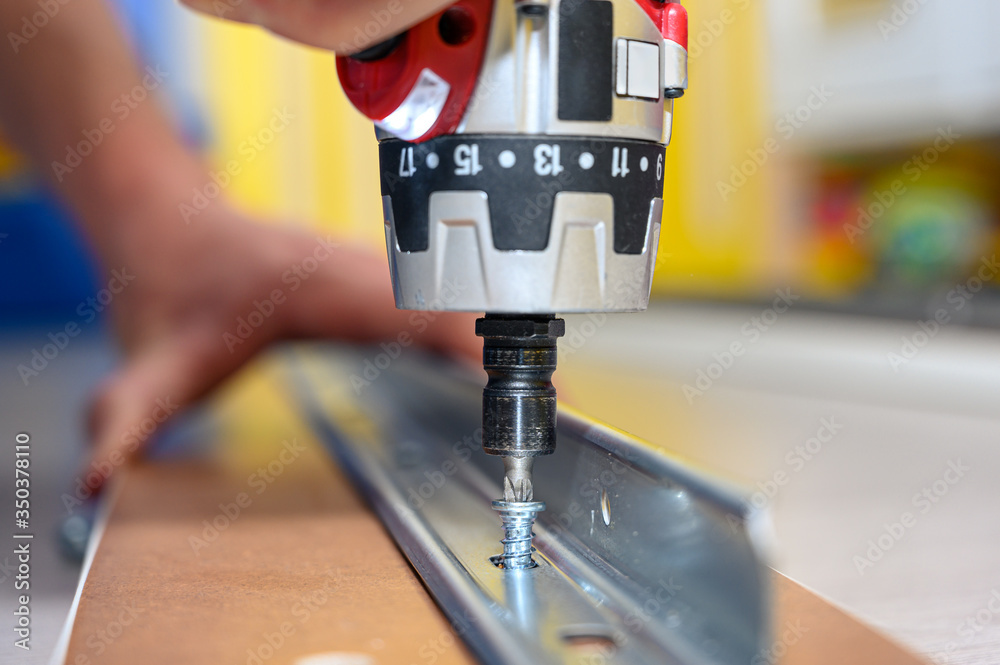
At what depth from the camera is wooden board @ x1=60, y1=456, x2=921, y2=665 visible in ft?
1.41

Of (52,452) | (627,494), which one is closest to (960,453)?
(627,494)

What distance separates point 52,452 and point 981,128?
2203 millimetres

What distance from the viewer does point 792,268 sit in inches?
120

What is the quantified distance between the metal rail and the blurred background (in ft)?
0.13

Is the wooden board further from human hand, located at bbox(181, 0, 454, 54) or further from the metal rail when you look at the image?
human hand, located at bbox(181, 0, 454, 54)

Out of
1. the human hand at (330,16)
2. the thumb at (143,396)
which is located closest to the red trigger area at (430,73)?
the human hand at (330,16)


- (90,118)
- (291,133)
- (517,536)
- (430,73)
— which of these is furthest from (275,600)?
(291,133)

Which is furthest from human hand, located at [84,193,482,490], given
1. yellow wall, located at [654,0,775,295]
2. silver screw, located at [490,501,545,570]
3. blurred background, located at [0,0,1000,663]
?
yellow wall, located at [654,0,775,295]

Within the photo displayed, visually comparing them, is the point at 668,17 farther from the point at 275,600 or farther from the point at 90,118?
the point at 90,118

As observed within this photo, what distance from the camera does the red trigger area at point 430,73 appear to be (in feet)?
1.44

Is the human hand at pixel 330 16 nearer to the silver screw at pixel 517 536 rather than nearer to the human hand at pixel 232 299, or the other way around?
the silver screw at pixel 517 536

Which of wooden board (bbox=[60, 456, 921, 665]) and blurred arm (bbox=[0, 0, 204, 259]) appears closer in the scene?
wooden board (bbox=[60, 456, 921, 665])

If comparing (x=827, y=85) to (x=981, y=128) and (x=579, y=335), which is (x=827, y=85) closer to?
(x=981, y=128)

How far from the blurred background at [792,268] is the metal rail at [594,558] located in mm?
39
